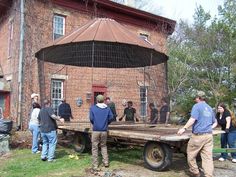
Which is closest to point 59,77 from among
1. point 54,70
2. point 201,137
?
point 54,70

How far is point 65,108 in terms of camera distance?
1576 cm

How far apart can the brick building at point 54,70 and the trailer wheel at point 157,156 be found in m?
8.39

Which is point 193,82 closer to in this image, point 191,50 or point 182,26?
point 191,50

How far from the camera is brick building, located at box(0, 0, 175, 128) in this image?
61.9 feet

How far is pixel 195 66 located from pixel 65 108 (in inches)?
436

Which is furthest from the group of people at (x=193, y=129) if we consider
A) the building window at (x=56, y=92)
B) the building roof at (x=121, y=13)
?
the building roof at (x=121, y=13)

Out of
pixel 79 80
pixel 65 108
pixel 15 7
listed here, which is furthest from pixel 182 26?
pixel 65 108

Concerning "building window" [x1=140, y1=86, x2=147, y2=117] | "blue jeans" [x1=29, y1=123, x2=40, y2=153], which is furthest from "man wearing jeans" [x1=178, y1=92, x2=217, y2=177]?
"building window" [x1=140, y1=86, x2=147, y2=117]

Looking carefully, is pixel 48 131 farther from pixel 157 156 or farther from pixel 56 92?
pixel 56 92

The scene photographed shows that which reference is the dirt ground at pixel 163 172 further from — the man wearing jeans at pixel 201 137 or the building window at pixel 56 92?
the building window at pixel 56 92

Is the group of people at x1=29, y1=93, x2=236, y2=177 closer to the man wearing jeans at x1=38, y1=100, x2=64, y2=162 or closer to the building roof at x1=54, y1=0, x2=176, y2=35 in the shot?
the man wearing jeans at x1=38, y1=100, x2=64, y2=162

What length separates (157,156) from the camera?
8930mm

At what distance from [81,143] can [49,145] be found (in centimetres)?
144

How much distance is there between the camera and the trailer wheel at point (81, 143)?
37.2 feet
